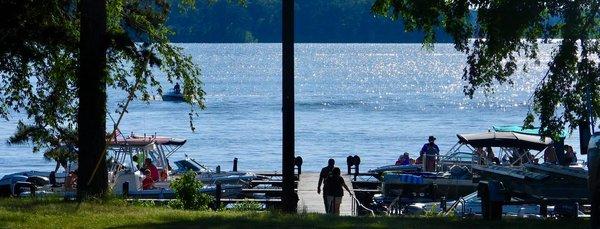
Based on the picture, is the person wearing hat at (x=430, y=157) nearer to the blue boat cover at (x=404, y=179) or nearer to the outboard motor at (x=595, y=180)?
the blue boat cover at (x=404, y=179)

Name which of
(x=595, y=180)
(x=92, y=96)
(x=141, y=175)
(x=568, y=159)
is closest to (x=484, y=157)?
(x=568, y=159)

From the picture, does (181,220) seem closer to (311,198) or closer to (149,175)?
(311,198)

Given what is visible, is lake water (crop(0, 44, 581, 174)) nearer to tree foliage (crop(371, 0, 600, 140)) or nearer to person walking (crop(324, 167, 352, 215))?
person walking (crop(324, 167, 352, 215))

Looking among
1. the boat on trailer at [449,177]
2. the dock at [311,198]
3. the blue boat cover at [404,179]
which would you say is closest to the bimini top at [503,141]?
the boat on trailer at [449,177]

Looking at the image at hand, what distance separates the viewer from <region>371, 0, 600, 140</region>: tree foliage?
1808cm

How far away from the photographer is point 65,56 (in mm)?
19344

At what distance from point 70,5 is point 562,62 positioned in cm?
826

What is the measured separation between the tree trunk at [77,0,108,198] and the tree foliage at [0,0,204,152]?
0.85 ft

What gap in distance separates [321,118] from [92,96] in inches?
2750

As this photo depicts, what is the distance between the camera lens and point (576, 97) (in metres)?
18.9

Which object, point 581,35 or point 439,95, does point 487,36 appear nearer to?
point 581,35

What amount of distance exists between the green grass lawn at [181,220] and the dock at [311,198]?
8808mm

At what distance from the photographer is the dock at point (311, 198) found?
93.2ft

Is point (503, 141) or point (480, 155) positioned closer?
point (480, 155)
